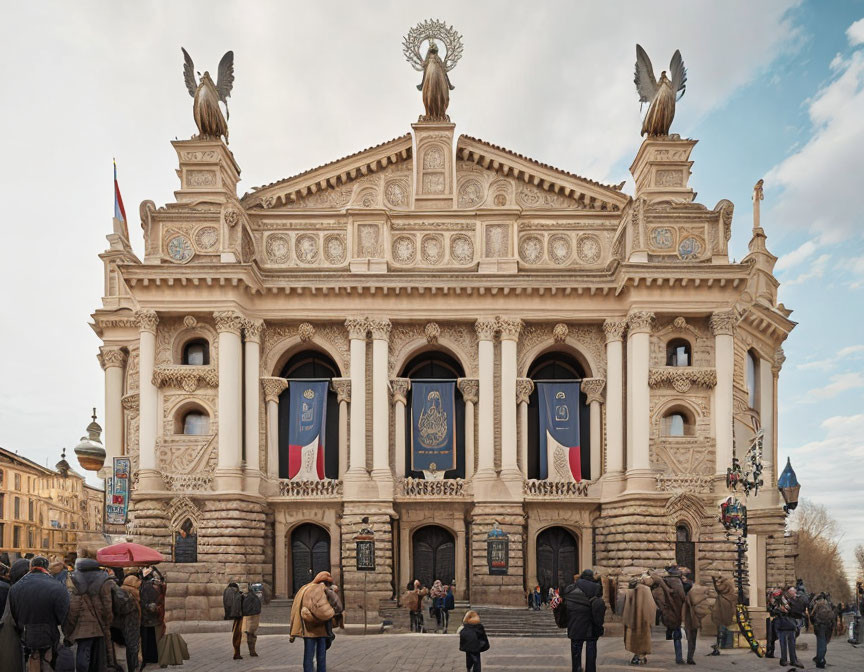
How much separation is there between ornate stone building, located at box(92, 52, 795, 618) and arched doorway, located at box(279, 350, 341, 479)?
0.33 ft

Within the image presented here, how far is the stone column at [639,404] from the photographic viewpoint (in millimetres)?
36062

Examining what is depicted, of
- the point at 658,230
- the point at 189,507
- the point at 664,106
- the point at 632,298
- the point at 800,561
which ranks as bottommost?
the point at 800,561

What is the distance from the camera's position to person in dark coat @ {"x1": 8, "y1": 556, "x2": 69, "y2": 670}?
12242mm

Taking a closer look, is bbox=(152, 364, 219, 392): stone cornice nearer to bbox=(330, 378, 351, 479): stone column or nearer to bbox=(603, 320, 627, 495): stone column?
bbox=(330, 378, 351, 479): stone column

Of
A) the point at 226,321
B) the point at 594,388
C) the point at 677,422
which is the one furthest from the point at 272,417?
the point at 677,422

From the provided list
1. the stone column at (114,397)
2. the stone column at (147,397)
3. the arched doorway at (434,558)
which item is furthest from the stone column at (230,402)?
the stone column at (114,397)

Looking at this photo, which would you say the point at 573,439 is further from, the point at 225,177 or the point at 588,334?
the point at 225,177

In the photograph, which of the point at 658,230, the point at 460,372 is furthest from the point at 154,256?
the point at 658,230

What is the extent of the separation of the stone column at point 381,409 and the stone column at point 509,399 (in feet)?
16.5

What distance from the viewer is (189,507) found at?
35.7 meters

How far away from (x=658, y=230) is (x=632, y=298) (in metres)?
3.44

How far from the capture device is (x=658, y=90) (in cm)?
4034

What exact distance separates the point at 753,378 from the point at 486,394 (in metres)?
16.9

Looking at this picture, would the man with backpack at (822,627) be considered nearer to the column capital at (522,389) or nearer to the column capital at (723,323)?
the column capital at (723,323)
